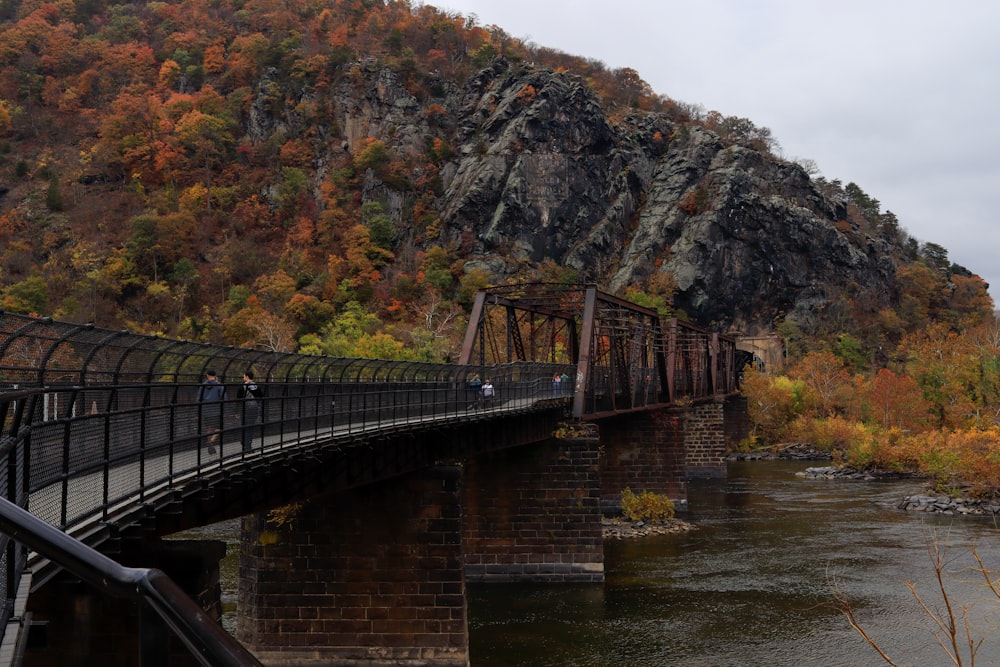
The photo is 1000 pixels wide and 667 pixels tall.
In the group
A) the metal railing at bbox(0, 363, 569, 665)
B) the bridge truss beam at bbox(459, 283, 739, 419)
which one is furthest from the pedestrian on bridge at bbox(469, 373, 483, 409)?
the bridge truss beam at bbox(459, 283, 739, 419)

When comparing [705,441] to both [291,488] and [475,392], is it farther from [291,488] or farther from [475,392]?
[291,488]

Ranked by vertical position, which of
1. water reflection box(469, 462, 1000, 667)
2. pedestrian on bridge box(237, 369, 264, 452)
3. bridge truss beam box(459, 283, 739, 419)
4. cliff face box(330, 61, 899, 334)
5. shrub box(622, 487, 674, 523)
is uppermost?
cliff face box(330, 61, 899, 334)

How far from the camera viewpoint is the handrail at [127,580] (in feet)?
6.75

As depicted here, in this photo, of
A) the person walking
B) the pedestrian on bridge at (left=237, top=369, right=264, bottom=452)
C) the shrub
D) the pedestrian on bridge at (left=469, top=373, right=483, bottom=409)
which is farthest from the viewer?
the shrub

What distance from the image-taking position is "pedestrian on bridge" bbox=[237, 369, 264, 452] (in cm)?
1280

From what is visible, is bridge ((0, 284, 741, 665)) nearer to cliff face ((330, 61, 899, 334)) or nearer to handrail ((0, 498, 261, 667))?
handrail ((0, 498, 261, 667))

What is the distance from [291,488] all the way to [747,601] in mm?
14823

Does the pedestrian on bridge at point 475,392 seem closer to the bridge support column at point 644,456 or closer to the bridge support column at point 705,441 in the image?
the bridge support column at point 644,456

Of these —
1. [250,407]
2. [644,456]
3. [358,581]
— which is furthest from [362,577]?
A: [644,456]

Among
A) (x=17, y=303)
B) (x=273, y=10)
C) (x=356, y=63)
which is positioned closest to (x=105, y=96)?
(x=273, y=10)

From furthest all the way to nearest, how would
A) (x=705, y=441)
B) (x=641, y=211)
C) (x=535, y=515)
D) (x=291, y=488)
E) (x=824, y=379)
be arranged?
(x=641, y=211), (x=824, y=379), (x=705, y=441), (x=535, y=515), (x=291, y=488)

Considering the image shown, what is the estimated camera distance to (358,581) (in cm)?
1900

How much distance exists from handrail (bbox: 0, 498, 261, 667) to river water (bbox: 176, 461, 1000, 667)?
1193 centimetres

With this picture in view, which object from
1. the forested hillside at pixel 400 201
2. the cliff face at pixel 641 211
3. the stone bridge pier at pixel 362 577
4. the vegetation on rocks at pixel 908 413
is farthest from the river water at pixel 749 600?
the cliff face at pixel 641 211
